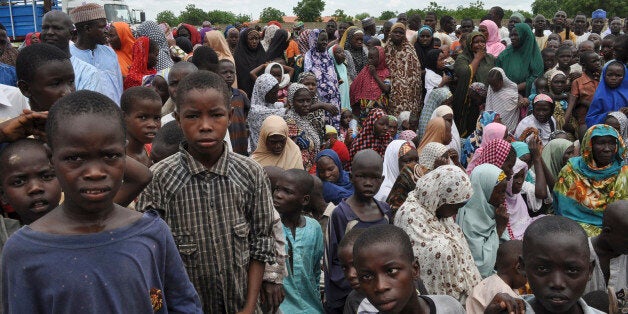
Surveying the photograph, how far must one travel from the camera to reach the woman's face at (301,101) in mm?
7301

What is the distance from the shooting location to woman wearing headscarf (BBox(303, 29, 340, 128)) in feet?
31.1

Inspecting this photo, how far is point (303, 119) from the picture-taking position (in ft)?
24.3

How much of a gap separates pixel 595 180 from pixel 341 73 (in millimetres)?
5271

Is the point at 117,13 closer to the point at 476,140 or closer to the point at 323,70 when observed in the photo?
the point at 323,70

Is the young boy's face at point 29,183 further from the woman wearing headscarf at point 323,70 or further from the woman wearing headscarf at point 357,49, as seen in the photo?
the woman wearing headscarf at point 357,49

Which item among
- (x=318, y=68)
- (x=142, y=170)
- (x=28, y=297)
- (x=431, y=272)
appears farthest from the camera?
(x=318, y=68)

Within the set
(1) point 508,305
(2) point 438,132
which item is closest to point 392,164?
(2) point 438,132

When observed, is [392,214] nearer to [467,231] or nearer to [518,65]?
[467,231]

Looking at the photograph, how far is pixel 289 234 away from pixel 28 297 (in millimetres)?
2406

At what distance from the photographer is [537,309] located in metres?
2.80

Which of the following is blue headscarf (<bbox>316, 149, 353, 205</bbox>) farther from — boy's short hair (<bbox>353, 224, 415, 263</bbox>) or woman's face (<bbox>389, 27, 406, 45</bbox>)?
woman's face (<bbox>389, 27, 406, 45</bbox>)

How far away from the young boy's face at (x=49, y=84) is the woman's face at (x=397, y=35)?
23.4ft

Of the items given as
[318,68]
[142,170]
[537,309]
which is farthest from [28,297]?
[318,68]

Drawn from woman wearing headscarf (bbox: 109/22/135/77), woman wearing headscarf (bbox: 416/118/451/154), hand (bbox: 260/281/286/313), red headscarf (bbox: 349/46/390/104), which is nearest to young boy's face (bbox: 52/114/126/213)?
hand (bbox: 260/281/286/313)
